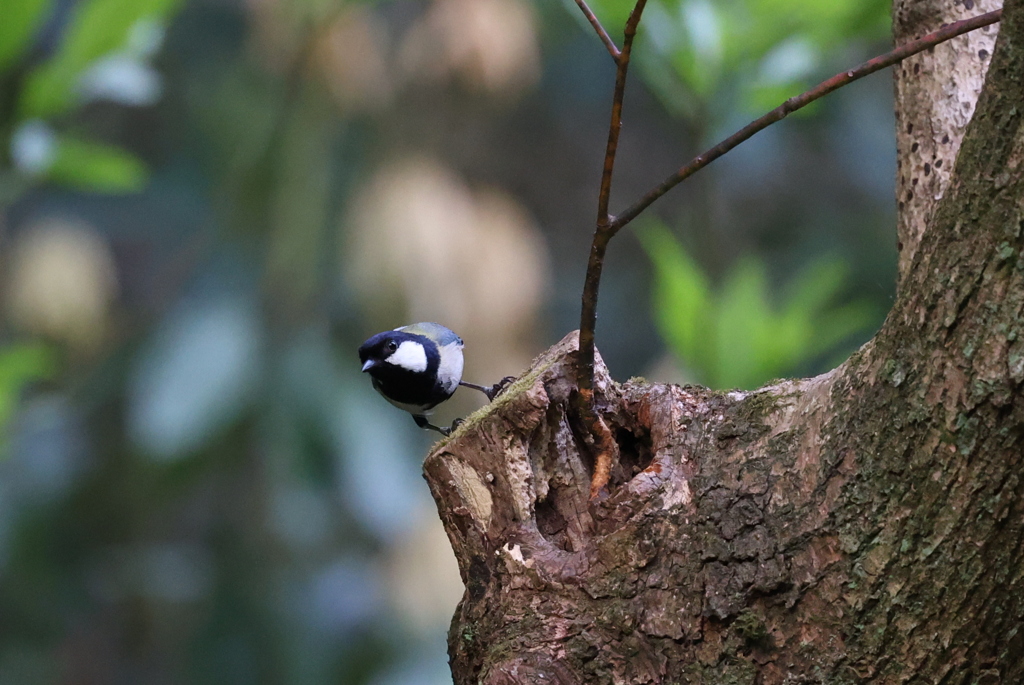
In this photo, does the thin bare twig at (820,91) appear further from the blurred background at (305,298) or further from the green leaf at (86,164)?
the blurred background at (305,298)

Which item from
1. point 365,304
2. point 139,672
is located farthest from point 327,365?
point 139,672

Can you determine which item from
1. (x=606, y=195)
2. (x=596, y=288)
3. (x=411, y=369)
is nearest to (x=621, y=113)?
(x=606, y=195)

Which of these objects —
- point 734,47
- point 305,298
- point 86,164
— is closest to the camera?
point 86,164

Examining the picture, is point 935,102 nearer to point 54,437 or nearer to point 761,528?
point 761,528

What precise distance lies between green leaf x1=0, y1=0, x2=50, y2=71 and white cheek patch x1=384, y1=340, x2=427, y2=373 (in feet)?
3.57

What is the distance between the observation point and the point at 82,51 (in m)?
2.21

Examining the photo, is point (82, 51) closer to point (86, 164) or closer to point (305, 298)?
point (86, 164)

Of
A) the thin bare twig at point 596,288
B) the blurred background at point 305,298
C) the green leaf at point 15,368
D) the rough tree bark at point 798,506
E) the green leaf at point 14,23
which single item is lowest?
the rough tree bark at point 798,506

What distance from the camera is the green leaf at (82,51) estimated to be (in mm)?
2205

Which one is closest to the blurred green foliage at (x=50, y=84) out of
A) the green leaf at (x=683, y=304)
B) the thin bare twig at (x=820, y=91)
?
the green leaf at (x=683, y=304)

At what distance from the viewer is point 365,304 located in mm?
4820

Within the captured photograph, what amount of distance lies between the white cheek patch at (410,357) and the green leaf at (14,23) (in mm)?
1089

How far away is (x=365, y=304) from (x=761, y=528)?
379 cm

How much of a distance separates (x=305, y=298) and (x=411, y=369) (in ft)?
11.2
